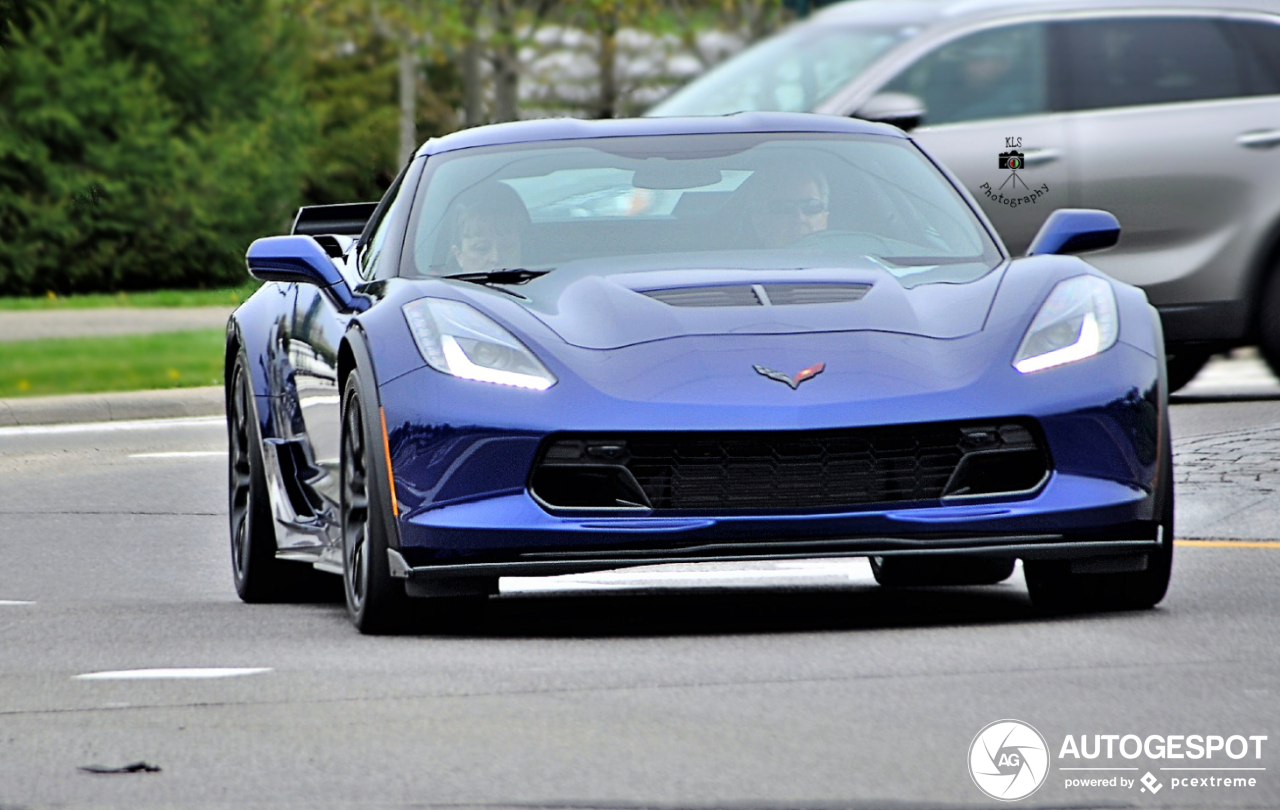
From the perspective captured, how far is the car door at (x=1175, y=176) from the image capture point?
44.4ft

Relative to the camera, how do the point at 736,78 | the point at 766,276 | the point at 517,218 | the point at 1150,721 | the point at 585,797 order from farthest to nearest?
the point at 736,78 < the point at 517,218 < the point at 766,276 < the point at 1150,721 < the point at 585,797

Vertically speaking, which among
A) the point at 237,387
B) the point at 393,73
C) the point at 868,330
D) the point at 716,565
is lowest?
the point at 393,73

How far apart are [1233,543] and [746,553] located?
3.07m

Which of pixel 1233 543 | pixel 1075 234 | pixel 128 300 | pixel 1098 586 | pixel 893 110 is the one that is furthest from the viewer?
pixel 128 300

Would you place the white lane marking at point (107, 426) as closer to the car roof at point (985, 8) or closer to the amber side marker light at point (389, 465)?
the car roof at point (985, 8)

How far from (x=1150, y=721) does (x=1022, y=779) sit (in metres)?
0.60

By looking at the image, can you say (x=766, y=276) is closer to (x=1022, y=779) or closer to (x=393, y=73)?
(x=1022, y=779)

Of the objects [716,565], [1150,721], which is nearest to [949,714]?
[1150,721]

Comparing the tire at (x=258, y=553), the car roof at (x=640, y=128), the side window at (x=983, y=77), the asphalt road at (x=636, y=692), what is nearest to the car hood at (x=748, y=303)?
the asphalt road at (x=636, y=692)

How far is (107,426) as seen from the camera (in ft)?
55.3

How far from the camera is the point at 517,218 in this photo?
24.8 ft

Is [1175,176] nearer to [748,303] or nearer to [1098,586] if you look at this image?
[1098,586]

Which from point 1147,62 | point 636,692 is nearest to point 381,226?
point 636,692

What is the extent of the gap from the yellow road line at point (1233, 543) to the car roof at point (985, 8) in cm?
521
